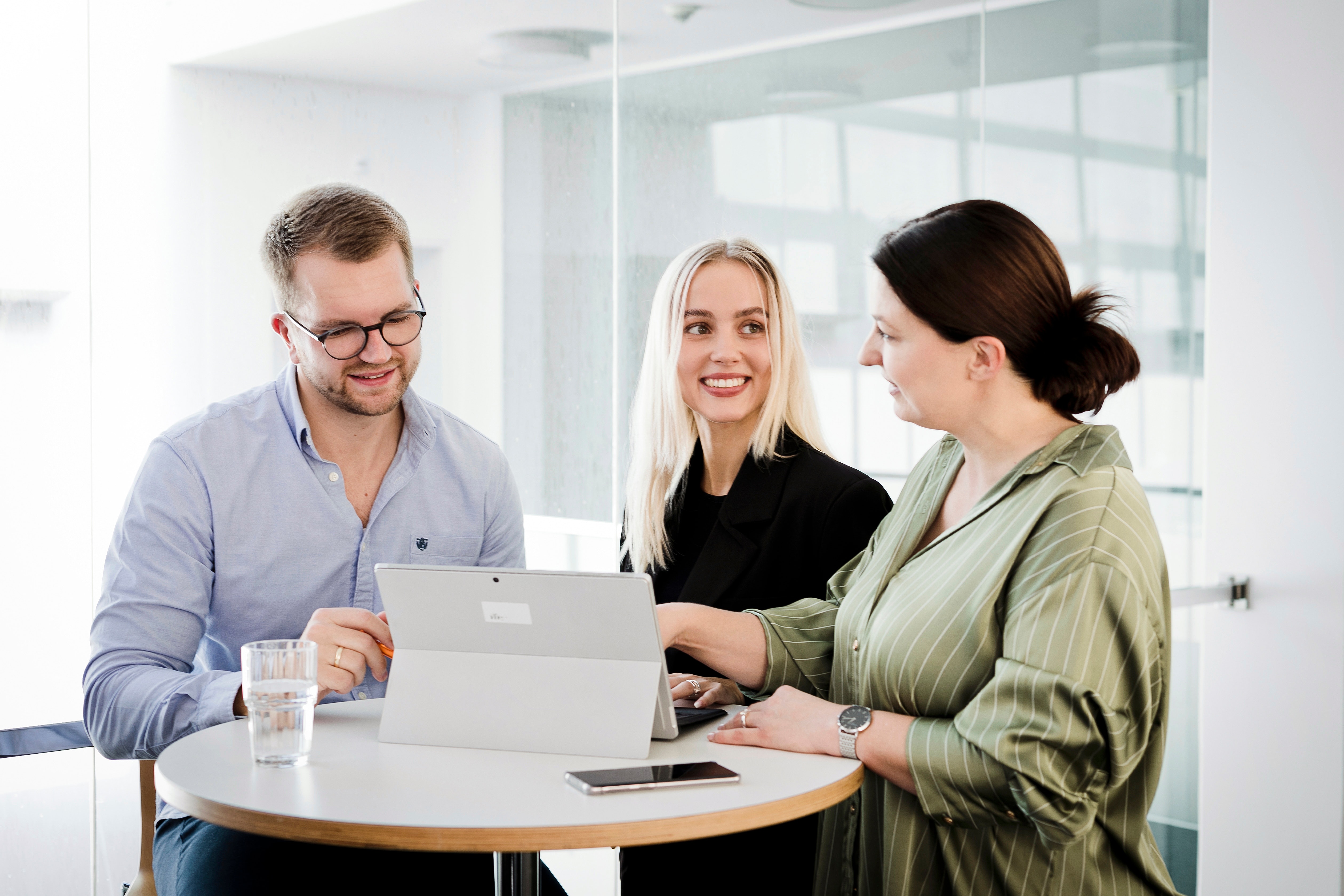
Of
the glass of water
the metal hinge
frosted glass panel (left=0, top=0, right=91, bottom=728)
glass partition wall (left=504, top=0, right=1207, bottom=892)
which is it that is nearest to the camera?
the glass of water

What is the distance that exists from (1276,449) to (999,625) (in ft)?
6.98

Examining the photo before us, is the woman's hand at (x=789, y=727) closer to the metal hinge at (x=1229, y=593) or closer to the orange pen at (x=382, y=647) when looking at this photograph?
the orange pen at (x=382, y=647)

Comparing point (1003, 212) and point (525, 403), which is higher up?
point (1003, 212)

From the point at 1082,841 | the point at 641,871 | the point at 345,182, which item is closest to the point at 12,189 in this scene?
the point at 345,182

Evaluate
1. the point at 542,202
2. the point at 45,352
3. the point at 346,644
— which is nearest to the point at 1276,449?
the point at 542,202

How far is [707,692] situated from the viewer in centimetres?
181

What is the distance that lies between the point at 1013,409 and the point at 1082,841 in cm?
58

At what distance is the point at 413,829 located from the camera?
122cm

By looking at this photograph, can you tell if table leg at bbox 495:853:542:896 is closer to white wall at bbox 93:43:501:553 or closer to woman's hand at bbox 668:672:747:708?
woman's hand at bbox 668:672:747:708

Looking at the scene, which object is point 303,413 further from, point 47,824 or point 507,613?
point 47,824

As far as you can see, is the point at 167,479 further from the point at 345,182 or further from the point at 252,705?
the point at 345,182

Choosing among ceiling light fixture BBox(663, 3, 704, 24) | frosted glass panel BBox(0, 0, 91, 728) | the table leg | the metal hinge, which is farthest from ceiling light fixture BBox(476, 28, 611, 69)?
the metal hinge

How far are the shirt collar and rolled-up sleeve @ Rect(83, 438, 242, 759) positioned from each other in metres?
0.18

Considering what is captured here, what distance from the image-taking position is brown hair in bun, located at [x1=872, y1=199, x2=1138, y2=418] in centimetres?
163
